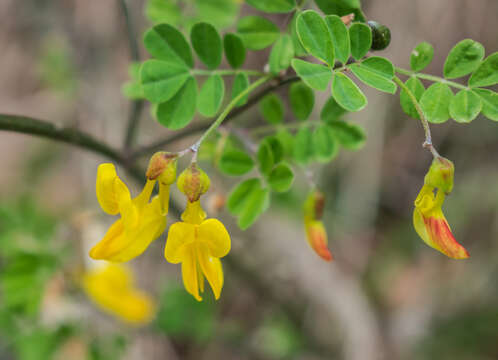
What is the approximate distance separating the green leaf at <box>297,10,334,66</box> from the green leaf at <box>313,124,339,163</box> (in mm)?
351

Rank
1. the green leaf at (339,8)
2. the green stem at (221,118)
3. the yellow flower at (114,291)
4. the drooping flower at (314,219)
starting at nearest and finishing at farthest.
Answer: the green stem at (221,118) < the green leaf at (339,8) < the drooping flower at (314,219) < the yellow flower at (114,291)

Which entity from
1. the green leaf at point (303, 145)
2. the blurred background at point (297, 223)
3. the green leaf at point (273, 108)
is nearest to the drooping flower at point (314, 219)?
the green leaf at point (303, 145)

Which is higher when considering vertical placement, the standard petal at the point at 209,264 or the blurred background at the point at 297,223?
the standard petal at the point at 209,264

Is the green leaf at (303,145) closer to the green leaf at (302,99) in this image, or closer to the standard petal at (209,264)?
A: the green leaf at (302,99)

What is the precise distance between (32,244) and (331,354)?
1.48 meters

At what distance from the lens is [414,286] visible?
279cm

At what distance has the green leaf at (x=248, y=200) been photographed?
1000 millimetres

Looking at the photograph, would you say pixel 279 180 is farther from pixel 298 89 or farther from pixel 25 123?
pixel 25 123

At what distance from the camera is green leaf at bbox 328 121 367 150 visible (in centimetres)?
107

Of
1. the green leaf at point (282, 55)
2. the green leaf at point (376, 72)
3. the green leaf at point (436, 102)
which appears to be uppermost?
the green leaf at point (376, 72)

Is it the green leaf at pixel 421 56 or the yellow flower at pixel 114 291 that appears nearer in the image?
the green leaf at pixel 421 56

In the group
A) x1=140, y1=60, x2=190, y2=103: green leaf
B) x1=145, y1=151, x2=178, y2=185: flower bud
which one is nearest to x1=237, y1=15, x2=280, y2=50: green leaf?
x1=140, y1=60, x2=190, y2=103: green leaf

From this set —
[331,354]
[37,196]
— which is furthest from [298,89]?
[37,196]

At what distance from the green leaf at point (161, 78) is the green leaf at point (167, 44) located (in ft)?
0.06
